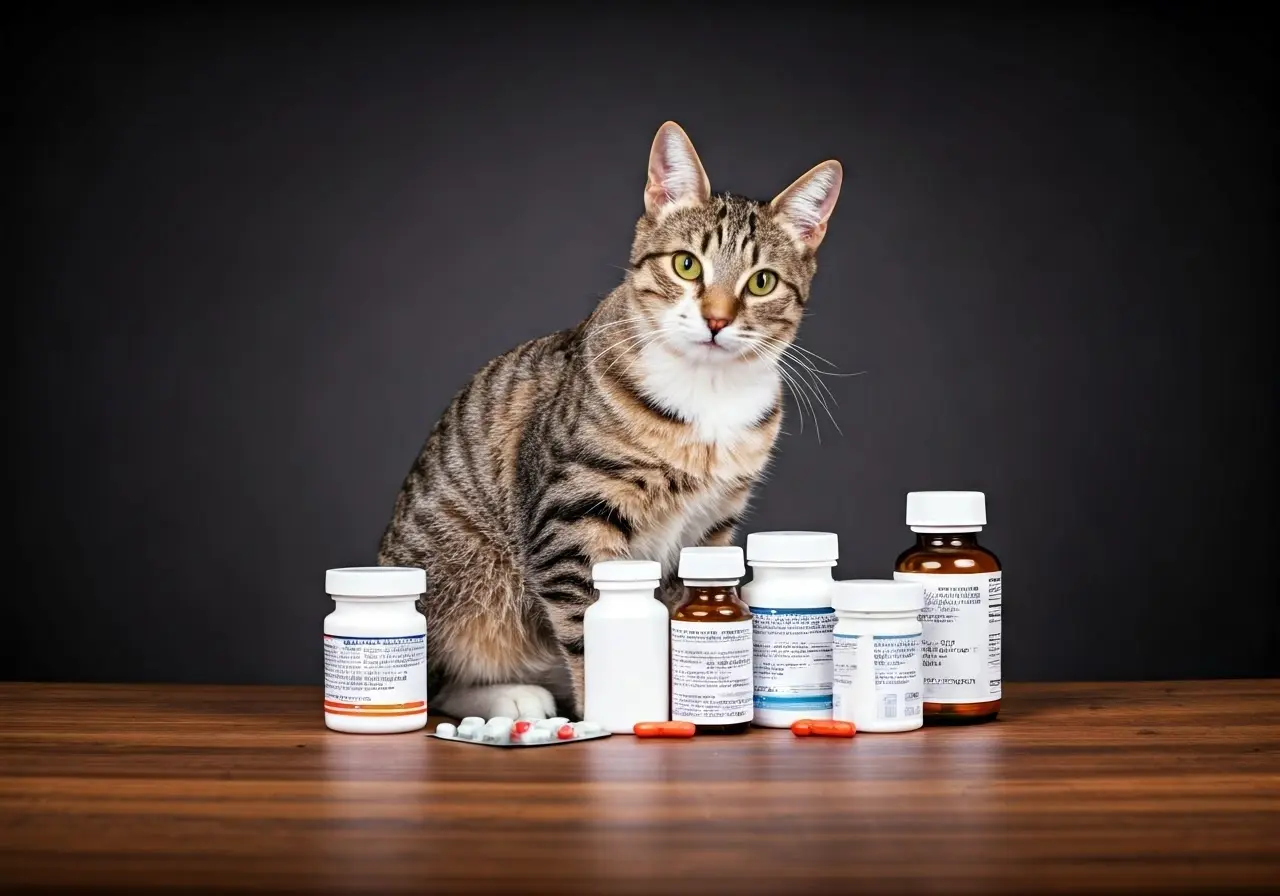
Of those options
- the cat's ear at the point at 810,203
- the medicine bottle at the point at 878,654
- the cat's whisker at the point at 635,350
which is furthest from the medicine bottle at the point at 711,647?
the cat's ear at the point at 810,203

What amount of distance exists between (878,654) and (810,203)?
25.8 inches

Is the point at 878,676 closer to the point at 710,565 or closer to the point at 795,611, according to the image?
the point at 795,611

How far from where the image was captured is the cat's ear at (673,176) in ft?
6.06

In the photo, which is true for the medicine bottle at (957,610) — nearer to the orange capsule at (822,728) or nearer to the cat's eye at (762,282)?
the orange capsule at (822,728)

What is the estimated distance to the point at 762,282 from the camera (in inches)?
72.8

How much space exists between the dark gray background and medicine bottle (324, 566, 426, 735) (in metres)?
1.12

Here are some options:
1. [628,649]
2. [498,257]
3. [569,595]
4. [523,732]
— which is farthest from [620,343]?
[498,257]

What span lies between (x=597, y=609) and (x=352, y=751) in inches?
12.6

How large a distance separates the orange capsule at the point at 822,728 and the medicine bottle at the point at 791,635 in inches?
2.1
